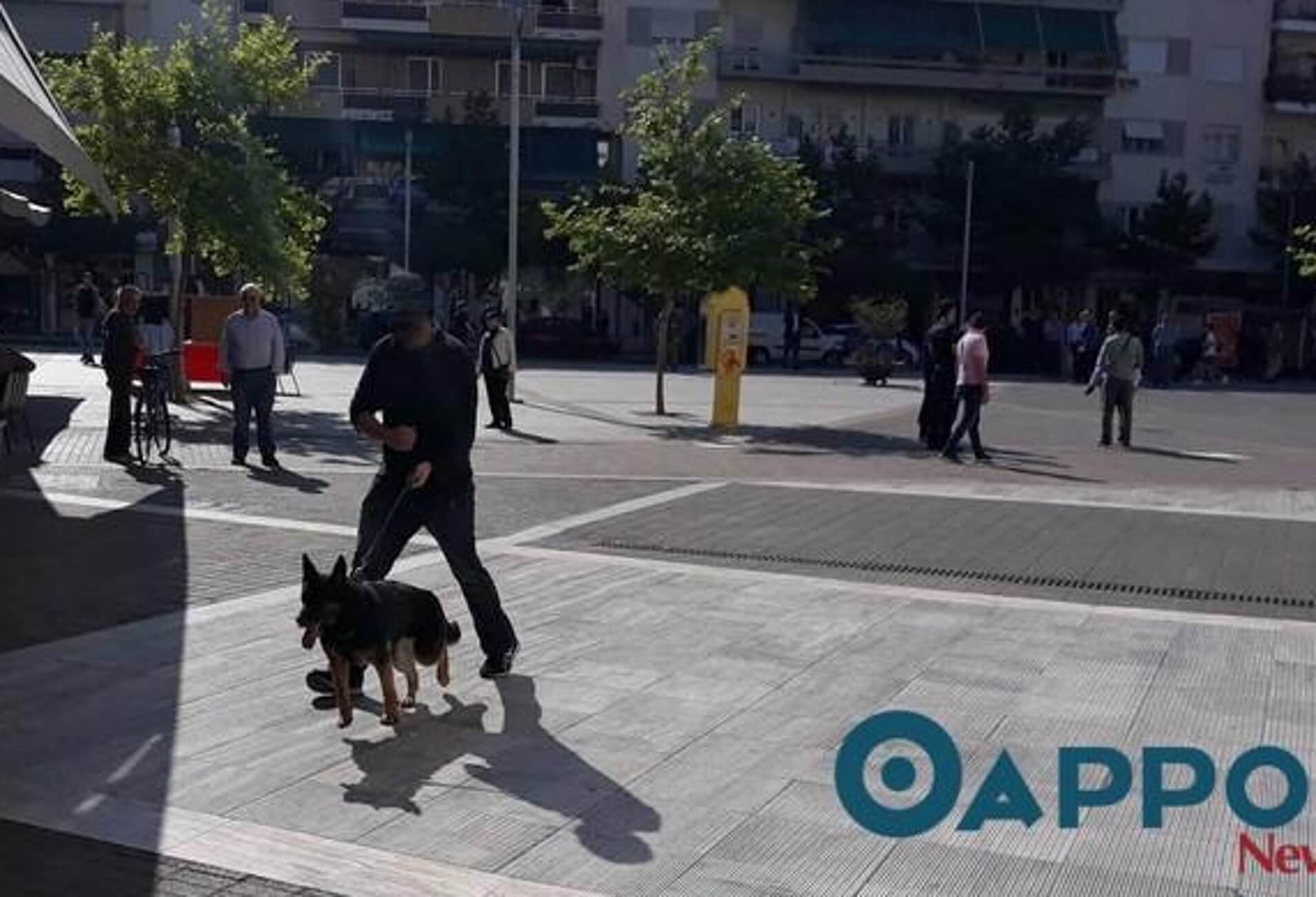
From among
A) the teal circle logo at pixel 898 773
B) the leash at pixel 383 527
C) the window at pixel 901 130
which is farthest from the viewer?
the window at pixel 901 130

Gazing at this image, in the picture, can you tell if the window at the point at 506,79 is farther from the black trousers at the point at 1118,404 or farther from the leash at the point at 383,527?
the leash at the point at 383,527

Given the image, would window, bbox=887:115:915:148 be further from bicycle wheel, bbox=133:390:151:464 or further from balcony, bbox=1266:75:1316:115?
bicycle wheel, bbox=133:390:151:464

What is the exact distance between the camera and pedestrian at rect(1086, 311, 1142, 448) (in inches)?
769

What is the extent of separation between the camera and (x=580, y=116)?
52562 mm

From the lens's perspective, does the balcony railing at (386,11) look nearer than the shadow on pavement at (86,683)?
No

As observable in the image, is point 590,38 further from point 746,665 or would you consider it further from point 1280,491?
point 746,665

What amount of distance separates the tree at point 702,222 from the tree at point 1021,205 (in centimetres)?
2937

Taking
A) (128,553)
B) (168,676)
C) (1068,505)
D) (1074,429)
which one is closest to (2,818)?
(168,676)

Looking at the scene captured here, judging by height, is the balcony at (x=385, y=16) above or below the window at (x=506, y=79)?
above

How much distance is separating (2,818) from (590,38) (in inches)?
1958

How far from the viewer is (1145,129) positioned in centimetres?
5512

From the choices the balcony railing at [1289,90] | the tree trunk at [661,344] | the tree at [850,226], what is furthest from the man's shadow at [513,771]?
the balcony railing at [1289,90]

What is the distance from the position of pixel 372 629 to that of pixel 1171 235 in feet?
162

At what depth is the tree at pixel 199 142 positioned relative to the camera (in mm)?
20234
